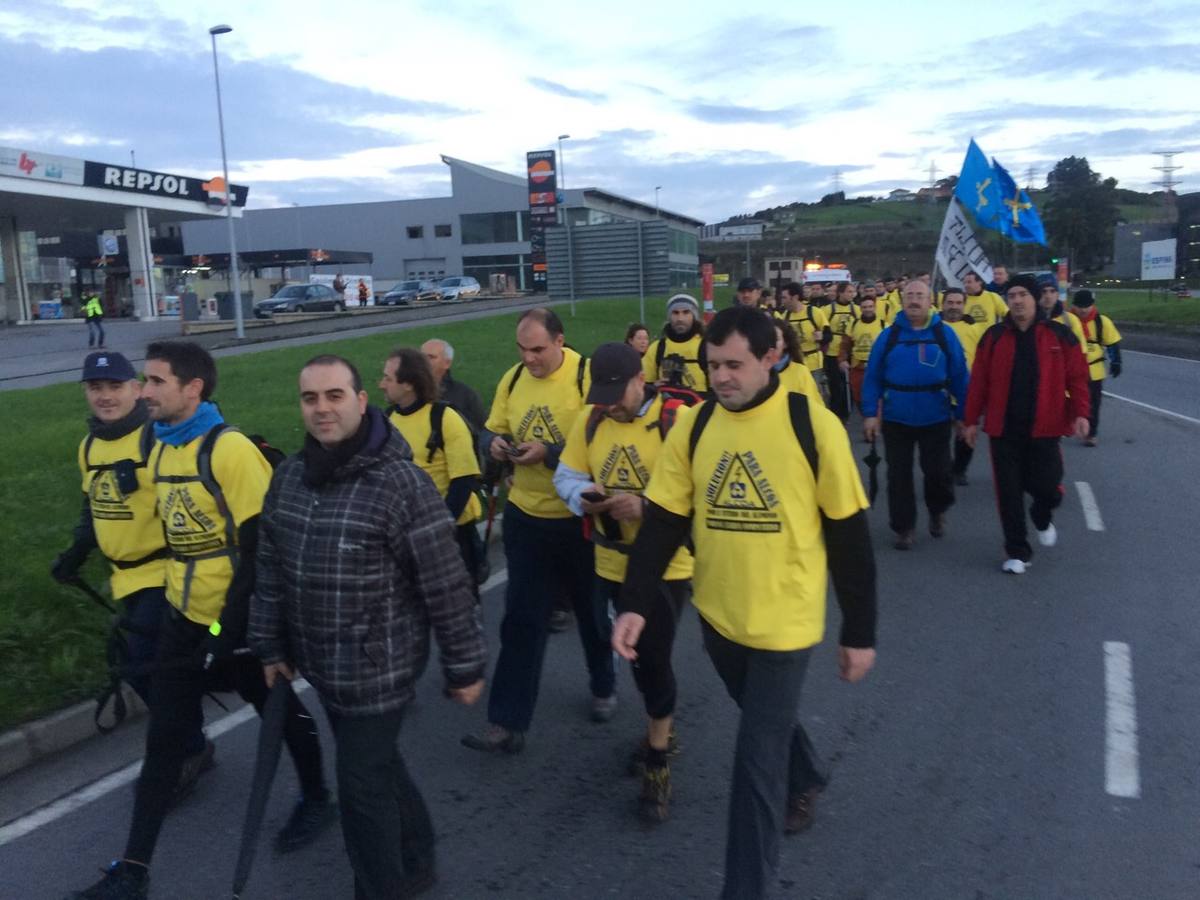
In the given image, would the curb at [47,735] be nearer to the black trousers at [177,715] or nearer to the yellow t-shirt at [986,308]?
the black trousers at [177,715]

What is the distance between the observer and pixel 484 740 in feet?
15.5

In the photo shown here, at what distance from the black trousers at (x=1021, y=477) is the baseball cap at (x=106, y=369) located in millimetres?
5637

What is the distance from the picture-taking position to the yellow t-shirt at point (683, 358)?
796 centimetres

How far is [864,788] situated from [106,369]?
342 cm

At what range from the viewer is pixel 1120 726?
15.9 feet

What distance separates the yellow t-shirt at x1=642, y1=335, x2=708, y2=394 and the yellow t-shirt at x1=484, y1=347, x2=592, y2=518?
109 inches

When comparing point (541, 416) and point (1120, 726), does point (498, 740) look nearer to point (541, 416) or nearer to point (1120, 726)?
point (541, 416)

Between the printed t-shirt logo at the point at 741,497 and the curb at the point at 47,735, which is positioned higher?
the printed t-shirt logo at the point at 741,497

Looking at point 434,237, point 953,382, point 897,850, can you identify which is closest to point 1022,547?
point 953,382

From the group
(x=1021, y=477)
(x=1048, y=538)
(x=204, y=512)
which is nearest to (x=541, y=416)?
(x=204, y=512)

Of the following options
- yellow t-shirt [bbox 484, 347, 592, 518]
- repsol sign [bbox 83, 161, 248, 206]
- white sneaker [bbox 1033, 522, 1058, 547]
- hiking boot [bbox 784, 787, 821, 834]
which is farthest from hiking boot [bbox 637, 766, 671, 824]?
repsol sign [bbox 83, 161, 248, 206]

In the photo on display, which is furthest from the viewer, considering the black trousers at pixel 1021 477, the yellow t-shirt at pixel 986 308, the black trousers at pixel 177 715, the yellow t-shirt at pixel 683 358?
the yellow t-shirt at pixel 986 308

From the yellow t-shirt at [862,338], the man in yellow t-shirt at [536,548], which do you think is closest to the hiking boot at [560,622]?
the man in yellow t-shirt at [536,548]

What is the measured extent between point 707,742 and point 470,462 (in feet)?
5.73
